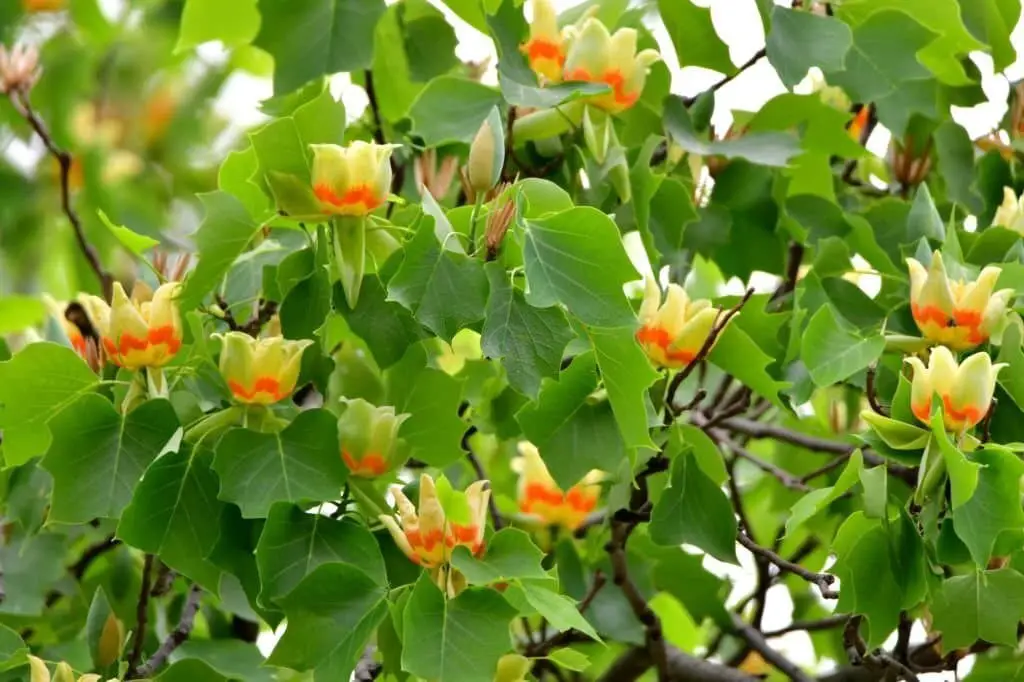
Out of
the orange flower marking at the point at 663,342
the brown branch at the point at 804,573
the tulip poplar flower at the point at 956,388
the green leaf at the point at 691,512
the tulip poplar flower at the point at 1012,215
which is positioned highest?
the tulip poplar flower at the point at 956,388

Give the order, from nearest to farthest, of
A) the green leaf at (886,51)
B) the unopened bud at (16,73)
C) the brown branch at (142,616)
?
the brown branch at (142,616)
the green leaf at (886,51)
the unopened bud at (16,73)

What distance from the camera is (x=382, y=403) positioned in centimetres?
144

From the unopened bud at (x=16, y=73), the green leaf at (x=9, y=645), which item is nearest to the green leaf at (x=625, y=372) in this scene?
the green leaf at (x=9, y=645)

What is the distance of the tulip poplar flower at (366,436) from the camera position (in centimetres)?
130

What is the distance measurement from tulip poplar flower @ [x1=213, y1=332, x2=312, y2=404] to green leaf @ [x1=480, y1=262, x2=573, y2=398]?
19 centimetres

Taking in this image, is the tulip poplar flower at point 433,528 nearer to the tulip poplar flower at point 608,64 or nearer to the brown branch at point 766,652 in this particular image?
the tulip poplar flower at point 608,64

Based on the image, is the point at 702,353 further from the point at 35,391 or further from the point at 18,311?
the point at 18,311

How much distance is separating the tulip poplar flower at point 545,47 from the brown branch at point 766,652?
659 millimetres

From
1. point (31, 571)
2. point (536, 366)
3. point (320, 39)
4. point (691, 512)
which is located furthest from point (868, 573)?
point (31, 571)

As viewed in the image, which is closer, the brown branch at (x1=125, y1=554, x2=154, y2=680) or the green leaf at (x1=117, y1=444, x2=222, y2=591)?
the green leaf at (x1=117, y1=444, x2=222, y2=591)

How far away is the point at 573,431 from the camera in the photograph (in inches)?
52.3

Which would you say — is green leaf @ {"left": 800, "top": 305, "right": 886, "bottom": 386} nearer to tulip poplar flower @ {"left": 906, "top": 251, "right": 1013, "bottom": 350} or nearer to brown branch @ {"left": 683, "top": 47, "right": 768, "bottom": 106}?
tulip poplar flower @ {"left": 906, "top": 251, "right": 1013, "bottom": 350}

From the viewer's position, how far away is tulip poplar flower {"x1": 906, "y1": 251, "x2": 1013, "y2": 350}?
131 centimetres

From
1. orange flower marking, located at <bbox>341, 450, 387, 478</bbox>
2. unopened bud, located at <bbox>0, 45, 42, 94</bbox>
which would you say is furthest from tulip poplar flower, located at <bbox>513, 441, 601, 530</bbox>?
unopened bud, located at <bbox>0, 45, 42, 94</bbox>
